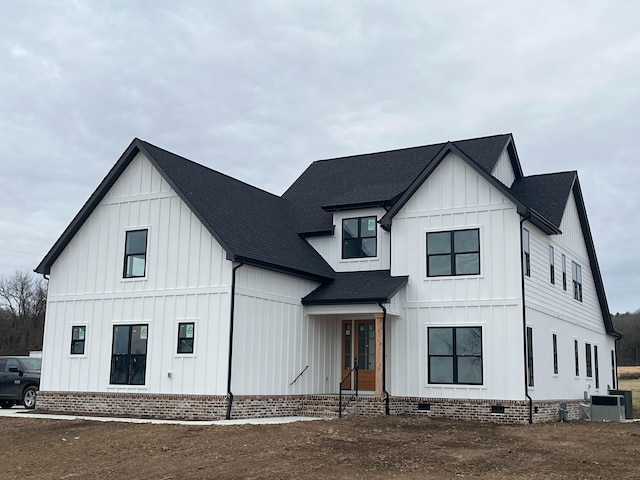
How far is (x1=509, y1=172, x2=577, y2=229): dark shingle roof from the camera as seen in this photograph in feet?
78.0

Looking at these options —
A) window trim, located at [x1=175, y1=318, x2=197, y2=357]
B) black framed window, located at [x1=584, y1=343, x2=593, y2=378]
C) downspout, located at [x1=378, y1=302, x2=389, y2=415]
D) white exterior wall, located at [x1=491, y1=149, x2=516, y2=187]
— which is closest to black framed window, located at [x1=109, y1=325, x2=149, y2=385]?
window trim, located at [x1=175, y1=318, x2=197, y2=357]

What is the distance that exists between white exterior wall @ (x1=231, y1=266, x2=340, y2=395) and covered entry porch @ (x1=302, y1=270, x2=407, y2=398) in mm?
301

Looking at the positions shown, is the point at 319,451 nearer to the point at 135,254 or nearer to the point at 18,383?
the point at 135,254

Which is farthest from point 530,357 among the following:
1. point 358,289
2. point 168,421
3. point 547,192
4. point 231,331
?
point 168,421

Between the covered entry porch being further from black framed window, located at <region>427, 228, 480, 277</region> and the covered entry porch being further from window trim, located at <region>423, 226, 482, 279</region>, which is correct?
black framed window, located at <region>427, 228, 480, 277</region>

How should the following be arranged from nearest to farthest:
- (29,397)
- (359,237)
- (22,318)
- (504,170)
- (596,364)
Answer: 1. (504,170)
2. (359,237)
3. (29,397)
4. (596,364)
5. (22,318)

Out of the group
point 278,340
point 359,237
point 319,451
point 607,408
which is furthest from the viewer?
point 359,237

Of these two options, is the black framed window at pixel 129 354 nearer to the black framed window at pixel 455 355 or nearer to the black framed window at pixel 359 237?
the black framed window at pixel 359 237

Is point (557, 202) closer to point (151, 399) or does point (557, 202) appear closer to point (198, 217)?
point (198, 217)

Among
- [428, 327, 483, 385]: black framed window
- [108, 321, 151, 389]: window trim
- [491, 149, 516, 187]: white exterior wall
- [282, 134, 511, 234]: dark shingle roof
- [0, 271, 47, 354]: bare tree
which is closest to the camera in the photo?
[428, 327, 483, 385]: black framed window

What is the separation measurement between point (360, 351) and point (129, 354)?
7.36m

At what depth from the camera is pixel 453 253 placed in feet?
73.0

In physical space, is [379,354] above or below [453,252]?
below

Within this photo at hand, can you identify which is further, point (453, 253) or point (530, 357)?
point (453, 253)
